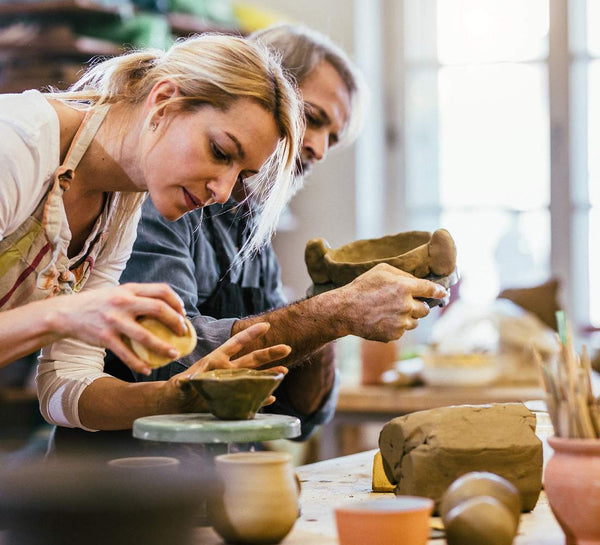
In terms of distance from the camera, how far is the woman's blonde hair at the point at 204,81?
5.86 feet

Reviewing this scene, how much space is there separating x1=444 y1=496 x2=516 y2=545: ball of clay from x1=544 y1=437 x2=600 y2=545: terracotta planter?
9cm

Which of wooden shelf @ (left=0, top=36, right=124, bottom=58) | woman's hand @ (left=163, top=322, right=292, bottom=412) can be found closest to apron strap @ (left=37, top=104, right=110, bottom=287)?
woman's hand @ (left=163, top=322, right=292, bottom=412)

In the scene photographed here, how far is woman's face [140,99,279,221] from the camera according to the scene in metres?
1.76

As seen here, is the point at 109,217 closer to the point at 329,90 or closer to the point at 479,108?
the point at 329,90

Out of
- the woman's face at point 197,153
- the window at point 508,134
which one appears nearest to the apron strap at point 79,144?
the woman's face at point 197,153

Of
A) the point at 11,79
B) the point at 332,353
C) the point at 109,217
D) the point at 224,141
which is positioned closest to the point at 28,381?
the point at 11,79

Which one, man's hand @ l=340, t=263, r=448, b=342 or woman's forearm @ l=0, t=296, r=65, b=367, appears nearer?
woman's forearm @ l=0, t=296, r=65, b=367

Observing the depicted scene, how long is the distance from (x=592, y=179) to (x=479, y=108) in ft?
2.31

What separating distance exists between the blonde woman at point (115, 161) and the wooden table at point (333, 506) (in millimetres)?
274

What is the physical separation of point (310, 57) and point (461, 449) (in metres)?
1.47

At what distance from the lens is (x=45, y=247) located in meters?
1.76

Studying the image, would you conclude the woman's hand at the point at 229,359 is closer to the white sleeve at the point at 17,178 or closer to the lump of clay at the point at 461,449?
the lump of clay at the point at 461,449

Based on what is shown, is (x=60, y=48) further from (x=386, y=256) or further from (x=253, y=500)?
(x=253, y=500)

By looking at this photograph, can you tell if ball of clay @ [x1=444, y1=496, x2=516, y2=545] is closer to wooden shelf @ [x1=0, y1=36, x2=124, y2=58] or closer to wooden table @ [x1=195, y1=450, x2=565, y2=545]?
wooden table @ [x1=195, y1=450, x2=565, y2=545]
